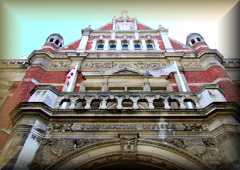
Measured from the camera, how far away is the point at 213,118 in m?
8.19

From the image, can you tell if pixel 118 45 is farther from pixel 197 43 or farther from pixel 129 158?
pixel 129 158

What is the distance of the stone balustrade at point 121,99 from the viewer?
905cm

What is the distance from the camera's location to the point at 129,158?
7.40 m

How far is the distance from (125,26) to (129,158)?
46.7 feet

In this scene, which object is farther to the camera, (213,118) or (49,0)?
(213,118)

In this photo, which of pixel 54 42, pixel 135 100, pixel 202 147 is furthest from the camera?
pixel 54 42

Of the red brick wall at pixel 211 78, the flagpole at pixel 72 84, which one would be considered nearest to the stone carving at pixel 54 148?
the flagpole at pixel 72 84

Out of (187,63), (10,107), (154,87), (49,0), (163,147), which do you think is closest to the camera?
(49,0)

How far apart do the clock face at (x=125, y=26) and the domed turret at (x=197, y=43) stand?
4434 millimetres

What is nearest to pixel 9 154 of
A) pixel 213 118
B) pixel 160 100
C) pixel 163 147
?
pixel 163 147

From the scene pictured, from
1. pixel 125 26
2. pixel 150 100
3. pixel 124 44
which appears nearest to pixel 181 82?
pixel 150 100

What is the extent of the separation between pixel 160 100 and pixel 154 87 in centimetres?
305

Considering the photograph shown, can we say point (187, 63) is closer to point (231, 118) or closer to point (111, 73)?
point (111, 73)

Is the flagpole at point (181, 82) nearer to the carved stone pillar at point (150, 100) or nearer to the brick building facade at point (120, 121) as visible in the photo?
the brick building facade at point (120, 121)
